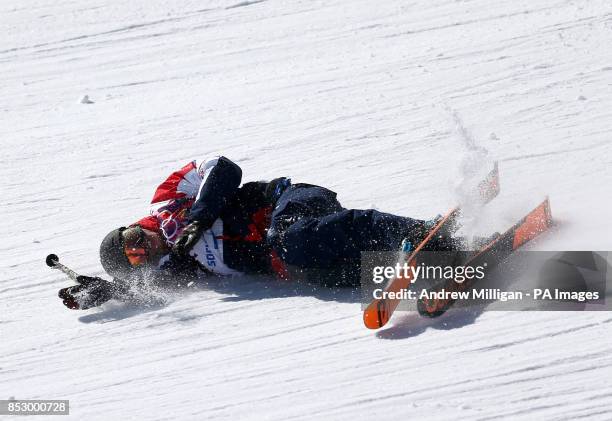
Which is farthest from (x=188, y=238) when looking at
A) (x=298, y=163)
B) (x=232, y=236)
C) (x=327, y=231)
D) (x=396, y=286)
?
(x=298, y=163)

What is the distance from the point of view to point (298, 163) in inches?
238

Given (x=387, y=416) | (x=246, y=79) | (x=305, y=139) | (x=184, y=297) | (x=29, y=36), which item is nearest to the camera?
(x=387, y=416)

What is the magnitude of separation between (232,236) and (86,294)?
79 cm

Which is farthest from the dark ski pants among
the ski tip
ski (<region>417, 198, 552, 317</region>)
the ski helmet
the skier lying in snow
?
the ski tip

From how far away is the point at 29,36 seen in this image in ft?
32.3

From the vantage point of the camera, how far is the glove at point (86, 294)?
169 inches

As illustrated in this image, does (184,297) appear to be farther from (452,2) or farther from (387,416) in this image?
(452,2)

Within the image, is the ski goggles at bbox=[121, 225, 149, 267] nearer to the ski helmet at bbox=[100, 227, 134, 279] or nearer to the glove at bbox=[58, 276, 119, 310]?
the ski helmet at bbox=[100, 227, 134, 279]

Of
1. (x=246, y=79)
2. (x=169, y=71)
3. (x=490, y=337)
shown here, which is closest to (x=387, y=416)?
(x=490, y=337)

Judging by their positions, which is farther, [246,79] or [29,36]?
[29,36]

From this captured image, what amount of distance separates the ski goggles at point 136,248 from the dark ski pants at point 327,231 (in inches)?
29.0

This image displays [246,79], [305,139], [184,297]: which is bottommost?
[184,297]

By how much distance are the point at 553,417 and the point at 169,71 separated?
621 centimetres

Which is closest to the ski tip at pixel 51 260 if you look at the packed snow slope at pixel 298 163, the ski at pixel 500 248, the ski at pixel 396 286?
the packed snow slope at pixel 298 163
